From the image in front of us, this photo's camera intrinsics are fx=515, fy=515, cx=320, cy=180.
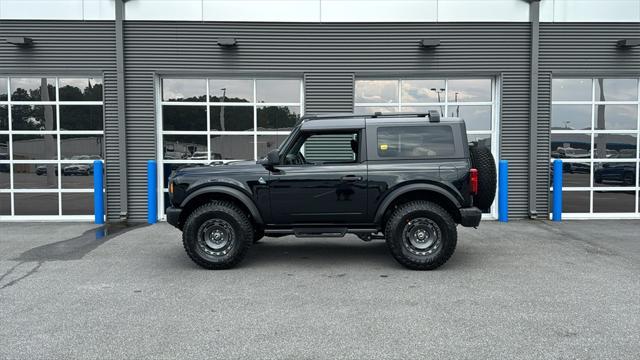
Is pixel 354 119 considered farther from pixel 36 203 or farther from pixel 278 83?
pixel 36 203

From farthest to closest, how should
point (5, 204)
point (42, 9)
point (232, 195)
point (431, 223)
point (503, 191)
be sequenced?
point (5, 204), point (42, 9), point (503, 191), point (232, 195), point (431, 223)

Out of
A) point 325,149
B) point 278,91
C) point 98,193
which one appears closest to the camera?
point 325,149

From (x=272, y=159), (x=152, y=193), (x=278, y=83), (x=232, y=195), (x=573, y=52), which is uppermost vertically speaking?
(x=573, y=52)

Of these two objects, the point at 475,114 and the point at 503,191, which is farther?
the point at 475,114

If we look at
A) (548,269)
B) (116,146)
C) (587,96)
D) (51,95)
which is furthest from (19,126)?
(587,96)

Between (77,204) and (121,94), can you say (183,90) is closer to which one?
(121,94)

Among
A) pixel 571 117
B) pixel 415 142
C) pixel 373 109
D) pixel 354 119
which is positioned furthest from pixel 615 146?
pixel 354 119

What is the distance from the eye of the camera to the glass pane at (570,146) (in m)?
11.1

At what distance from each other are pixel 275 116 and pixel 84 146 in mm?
4098

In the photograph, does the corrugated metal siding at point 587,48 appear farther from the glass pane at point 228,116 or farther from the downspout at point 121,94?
the downspout at point 121,94

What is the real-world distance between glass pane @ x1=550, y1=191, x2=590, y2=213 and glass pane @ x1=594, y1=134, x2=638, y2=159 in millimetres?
915

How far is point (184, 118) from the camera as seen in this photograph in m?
11.1

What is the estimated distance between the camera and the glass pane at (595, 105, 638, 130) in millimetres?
11133

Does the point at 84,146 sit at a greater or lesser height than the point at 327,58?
lesser
